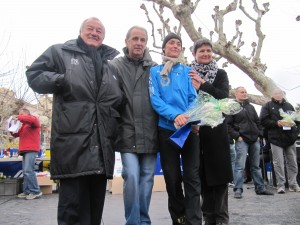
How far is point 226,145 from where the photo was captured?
12.6 feet

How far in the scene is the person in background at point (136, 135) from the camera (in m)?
3.37

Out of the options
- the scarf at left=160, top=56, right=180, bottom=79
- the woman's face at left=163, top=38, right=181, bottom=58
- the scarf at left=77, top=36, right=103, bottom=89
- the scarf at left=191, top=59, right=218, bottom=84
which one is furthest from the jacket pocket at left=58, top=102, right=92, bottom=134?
the scarf at left=191, top=59, right=218, bottom=84

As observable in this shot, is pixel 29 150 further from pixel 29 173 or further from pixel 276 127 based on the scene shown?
pixel 276 127

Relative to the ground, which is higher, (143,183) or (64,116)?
(64,116)

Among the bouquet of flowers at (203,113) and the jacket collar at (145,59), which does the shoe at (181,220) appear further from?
the jacket collar at (145,59)

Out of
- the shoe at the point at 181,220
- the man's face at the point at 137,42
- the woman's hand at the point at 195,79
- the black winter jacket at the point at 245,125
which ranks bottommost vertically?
the shoe at the point at 181,220

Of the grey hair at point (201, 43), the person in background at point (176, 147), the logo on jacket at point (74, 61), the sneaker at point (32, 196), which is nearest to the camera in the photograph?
the logo on jacket at point (74, 61)

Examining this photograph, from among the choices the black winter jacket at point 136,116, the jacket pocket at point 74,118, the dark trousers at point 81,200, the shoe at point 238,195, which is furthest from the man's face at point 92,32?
the shoe at point 238,195

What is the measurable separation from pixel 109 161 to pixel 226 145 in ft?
4.72

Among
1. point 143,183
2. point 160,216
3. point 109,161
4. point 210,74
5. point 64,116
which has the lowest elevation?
point 160,216

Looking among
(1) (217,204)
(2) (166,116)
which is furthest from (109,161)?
(1) (217,204)

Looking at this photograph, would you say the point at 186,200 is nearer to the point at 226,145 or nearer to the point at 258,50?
the point at 226,145

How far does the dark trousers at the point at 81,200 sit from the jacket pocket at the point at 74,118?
15.6 inches

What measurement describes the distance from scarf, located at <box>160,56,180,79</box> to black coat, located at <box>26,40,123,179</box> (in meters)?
0.65
